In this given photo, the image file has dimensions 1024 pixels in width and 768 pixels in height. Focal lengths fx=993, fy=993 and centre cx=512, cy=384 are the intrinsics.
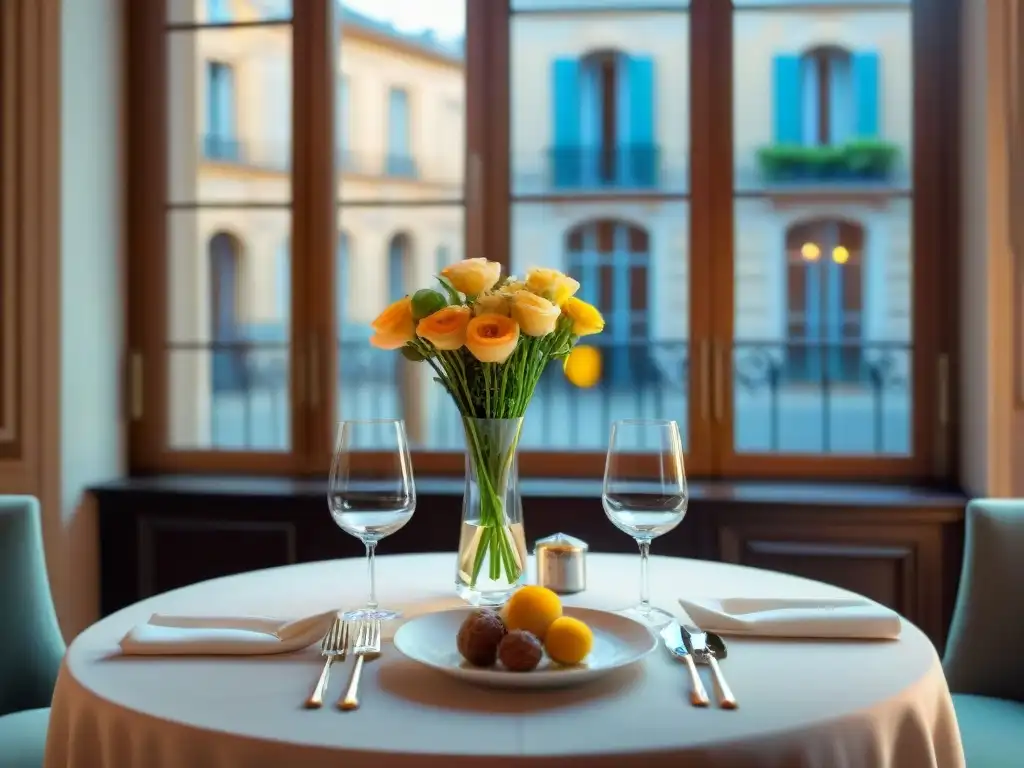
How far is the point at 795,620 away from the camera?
117cm

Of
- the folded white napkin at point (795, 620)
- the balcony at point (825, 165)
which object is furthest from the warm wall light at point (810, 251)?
the folded white napkin at point (795, 620)

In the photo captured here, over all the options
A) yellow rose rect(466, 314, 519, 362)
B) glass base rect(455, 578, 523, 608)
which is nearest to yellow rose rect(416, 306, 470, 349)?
yellow rose rect(466, 314, 519, 362)

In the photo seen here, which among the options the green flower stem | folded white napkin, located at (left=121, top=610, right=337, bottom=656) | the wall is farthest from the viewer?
the wall

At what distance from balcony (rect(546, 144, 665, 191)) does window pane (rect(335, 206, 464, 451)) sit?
0.38m

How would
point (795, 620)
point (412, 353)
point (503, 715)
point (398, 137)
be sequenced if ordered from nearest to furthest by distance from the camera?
1. point (503, 715)
2. point (795, 620)
3. point (412, 353)
4. point (398, 137)

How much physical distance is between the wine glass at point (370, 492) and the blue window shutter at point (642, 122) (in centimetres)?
176

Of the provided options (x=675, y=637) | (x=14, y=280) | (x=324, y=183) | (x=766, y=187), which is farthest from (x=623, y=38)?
(x=675, y=637)

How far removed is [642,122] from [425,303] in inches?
68.6

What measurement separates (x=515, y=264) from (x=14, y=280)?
1.34 meters

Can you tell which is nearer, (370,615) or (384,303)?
(370,615)

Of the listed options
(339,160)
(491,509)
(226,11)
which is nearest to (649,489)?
(491,509)

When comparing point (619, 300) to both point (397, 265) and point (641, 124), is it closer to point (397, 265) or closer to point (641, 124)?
point (641, 124)

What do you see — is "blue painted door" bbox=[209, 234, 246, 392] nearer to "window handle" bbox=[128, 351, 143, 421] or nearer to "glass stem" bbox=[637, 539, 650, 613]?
"window handle" bbox=[128, 351, 143, 421]

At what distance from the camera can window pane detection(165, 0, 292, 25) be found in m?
2.95
